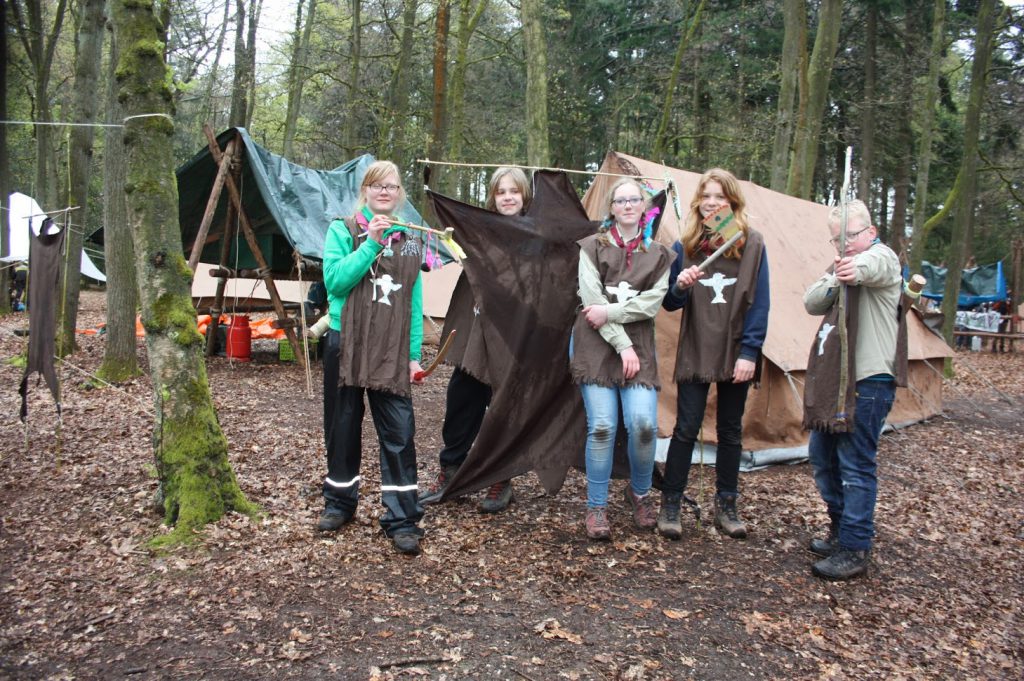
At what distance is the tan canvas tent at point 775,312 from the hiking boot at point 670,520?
138cm

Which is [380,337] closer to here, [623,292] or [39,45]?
[623,292]

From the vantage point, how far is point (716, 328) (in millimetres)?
3703

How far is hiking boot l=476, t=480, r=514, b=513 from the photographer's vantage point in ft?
13.5

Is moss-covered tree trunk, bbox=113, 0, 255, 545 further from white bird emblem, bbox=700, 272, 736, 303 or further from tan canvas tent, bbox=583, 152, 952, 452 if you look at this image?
tan canvas tent, bbox=583, 152, 952, 452

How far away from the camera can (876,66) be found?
15.5 metres

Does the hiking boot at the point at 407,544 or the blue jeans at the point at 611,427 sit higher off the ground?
the blue jeans at the point at 611,427

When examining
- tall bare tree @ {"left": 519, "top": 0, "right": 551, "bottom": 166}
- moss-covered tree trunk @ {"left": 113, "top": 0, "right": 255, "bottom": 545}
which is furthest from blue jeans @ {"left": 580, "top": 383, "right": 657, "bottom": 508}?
tall bare tree @ {"left": 519, "top": 0, "right": 551, "bottom": 166}

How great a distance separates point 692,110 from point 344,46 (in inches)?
372

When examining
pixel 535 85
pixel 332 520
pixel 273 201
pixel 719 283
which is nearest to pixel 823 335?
pixel 719 283

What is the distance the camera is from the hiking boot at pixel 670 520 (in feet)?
12.2

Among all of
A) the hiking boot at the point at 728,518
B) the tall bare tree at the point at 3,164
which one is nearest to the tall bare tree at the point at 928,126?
the hiking boot at the point at 728,518

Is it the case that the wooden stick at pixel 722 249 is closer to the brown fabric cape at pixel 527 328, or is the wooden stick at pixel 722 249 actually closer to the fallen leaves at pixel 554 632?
the brown fabric cape at pixel 527 328

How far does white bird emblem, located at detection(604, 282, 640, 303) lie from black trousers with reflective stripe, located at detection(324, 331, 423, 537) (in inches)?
43.1

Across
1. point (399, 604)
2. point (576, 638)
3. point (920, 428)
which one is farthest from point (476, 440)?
point (920, 428)
